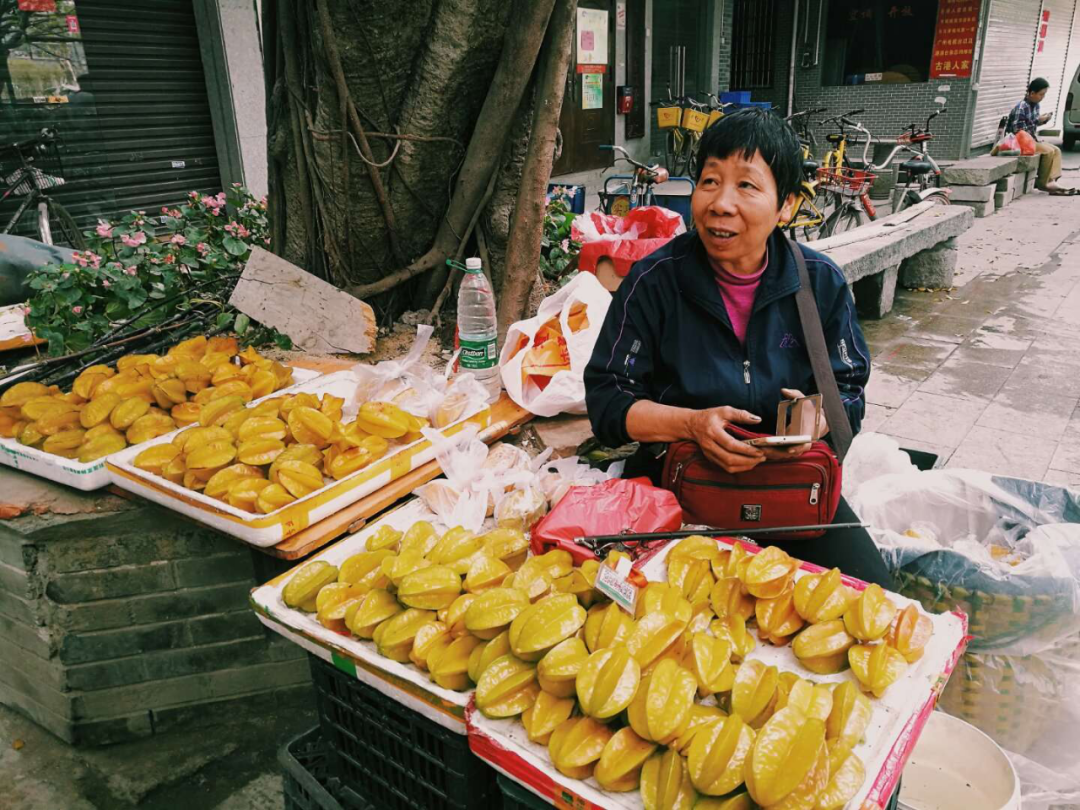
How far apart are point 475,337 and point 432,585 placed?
1.69 m

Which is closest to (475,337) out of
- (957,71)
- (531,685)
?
(531,685)

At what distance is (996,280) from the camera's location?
28.0ft

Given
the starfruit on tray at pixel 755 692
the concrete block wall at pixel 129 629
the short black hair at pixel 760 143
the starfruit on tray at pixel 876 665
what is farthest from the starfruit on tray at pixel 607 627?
the concrete block wall at pixel 129 629

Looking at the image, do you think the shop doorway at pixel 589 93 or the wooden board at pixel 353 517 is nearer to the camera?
the wooden board at pixel 353 517

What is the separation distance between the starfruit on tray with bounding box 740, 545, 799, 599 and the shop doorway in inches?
424

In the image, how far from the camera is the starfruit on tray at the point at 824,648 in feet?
5.03

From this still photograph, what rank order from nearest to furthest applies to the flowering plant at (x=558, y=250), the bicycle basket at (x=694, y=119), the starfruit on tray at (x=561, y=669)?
the starfruit on tray at (x=561, y=669) < the flowering plant at (x=558, y=250) < the bicycle basket at (x=694, y=119)

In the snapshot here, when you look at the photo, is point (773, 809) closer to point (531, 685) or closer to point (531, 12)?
point (531, 685)

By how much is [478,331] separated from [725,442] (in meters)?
1.49

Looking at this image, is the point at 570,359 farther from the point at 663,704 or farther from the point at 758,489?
the point at 663,704

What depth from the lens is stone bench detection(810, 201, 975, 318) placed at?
6487 mm

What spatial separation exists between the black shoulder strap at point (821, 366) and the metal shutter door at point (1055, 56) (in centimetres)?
2210

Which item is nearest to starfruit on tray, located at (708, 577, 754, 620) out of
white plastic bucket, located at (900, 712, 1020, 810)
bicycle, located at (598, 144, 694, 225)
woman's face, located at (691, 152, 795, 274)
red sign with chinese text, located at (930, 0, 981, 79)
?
white plastic bucket, located at (900, 712, 1020, 810)

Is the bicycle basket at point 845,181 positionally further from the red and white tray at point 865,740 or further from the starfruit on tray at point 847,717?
the starfruit on tray at point 847,717
